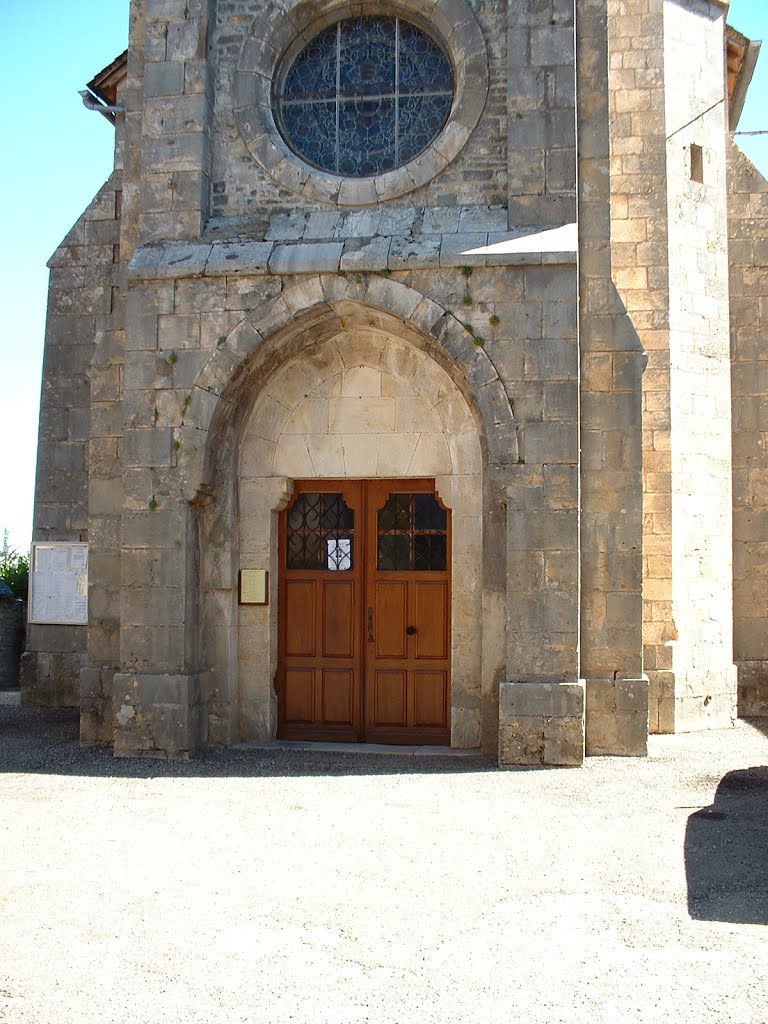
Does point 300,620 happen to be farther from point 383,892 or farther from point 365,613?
point 383,892

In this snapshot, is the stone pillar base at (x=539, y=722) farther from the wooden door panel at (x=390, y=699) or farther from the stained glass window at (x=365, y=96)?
the stained glass window at (x=365, y=96)

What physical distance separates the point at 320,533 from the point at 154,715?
2.16 metres

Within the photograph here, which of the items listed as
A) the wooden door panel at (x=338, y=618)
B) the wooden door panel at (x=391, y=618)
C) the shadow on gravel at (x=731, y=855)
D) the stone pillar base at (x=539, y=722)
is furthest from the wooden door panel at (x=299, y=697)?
the shadow on gravel at (x=731, y=855)

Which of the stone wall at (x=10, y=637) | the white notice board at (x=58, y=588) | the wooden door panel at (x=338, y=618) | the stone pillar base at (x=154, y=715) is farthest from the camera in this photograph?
the stone wall at (x=10, y=637)

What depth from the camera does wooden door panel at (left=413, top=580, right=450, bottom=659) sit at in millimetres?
9398

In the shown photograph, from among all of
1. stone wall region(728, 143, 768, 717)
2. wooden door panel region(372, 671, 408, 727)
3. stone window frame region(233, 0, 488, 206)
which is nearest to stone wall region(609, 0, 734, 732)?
stone wall region(728, 143, 768, 717)

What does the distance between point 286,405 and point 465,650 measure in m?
2.70

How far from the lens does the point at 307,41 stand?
381 inches

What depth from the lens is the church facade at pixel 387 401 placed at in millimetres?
8625

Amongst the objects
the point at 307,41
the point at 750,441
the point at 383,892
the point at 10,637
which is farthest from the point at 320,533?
the point at 10,637

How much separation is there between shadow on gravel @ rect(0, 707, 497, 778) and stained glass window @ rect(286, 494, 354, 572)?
5.56 ft

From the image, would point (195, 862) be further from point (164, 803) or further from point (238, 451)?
point (238, 451)

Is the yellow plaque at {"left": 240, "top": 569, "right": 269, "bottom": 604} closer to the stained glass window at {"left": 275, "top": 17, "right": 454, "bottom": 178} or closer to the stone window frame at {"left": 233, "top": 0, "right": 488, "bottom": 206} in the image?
the stone window frame at {"left": 233, "top": 0, "right": 488, "bottom": 206}

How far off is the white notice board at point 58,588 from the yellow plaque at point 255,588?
377cm
